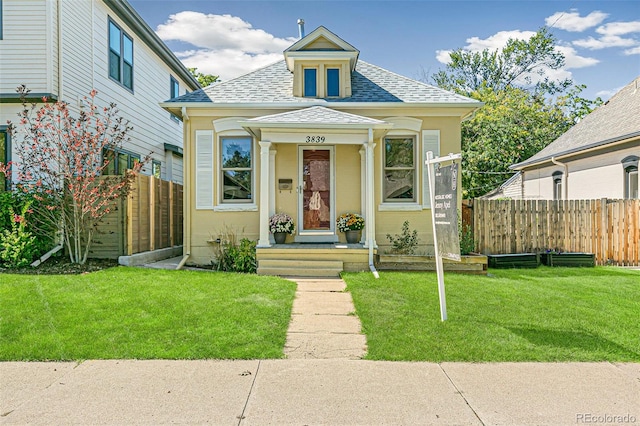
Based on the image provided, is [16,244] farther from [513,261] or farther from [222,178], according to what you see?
[513,261]

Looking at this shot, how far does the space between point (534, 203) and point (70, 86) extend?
1148 cm

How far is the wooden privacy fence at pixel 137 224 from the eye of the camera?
8.92m

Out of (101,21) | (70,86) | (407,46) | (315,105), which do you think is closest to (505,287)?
(315,105)

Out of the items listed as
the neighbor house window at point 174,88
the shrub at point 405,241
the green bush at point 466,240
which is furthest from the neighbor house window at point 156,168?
the green bush at point 466,240

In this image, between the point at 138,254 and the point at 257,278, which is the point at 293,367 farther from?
the point at 138,254

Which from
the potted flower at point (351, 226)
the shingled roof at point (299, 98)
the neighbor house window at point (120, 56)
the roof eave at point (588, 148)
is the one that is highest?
the neighbor house window at point (120, 56)

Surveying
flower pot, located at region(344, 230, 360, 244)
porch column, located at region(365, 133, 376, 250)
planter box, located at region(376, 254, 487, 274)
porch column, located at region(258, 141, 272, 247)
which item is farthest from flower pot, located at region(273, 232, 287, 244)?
planter box, located at region(376, 254, 487, 274)

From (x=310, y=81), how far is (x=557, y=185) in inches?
447

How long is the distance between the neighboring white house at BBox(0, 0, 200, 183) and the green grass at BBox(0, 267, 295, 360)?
4111 millimetres

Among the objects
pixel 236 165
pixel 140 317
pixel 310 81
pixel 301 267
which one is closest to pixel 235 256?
pixel 301 267

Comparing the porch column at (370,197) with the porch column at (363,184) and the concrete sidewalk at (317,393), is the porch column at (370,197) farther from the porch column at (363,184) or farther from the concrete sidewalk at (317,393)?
the concrete sidewalk at (317,393)

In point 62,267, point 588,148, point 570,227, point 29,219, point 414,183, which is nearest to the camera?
point 62,267

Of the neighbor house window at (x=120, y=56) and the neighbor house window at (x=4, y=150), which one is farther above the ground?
the neighbor house window at (x=120, y=56)

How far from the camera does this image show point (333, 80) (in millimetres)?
10531
